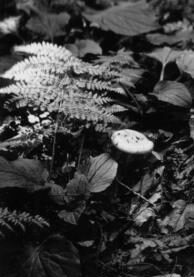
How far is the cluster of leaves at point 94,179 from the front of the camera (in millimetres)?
2205

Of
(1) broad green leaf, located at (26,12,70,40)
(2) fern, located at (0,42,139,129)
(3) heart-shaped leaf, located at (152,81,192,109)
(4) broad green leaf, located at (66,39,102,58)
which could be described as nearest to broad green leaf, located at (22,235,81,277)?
(2) fern, located at (0,42,139,129)

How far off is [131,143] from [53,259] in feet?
3.15

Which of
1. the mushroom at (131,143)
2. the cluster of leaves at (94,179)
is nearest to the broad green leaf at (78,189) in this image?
the cluster of leaves at (94,179)

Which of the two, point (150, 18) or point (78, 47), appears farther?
point (150, 18)

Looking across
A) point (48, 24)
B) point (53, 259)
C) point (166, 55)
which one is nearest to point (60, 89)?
point (53, 259)

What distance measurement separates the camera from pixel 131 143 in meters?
2.48

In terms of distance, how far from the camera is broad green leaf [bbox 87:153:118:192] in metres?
2.36

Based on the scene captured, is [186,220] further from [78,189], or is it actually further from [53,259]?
[53,259]

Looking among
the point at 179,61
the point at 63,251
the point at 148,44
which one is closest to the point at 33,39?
the point at 148,44

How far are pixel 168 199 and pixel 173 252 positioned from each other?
17.6 inches

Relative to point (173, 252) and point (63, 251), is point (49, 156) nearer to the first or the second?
point (63, 251)

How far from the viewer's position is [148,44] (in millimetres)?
4539

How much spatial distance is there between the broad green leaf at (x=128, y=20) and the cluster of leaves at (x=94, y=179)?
21.8 inches

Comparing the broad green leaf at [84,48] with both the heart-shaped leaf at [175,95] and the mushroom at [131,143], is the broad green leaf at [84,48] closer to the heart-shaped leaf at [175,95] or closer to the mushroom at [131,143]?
the heart-shaped leaf at [175,95]
